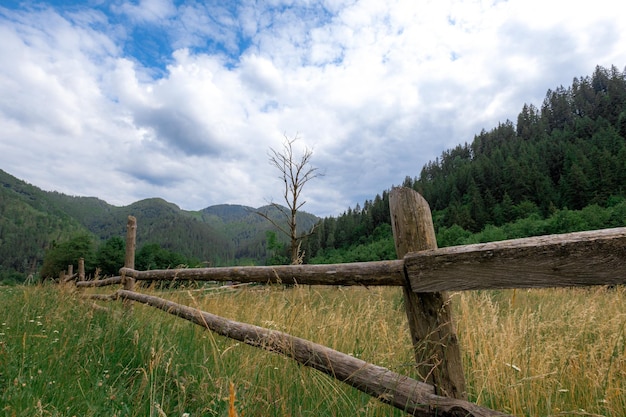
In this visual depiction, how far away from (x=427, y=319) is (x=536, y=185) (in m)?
84.6

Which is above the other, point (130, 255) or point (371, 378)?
point (130, 255)

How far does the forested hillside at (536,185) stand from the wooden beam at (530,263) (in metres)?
53.9

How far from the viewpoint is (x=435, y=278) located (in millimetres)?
1713

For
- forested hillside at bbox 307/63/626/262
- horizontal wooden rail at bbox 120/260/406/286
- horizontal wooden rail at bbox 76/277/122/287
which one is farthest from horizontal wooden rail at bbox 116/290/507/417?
forested hillside at bbox 307/63/626/262

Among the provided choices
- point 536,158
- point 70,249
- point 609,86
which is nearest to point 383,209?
point 536,158

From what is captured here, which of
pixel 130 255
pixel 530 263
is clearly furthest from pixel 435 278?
pixel 130 255

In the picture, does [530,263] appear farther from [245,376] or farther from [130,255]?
[130,255]

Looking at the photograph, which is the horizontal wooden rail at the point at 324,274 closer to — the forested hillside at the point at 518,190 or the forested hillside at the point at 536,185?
the forested hillside at the point at 518,190

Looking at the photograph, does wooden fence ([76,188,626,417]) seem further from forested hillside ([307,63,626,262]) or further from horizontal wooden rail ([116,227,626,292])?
forested hillside ([307,63,626,262])

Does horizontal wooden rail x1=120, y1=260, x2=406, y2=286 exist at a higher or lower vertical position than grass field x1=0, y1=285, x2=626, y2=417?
higher

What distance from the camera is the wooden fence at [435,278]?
1.26 m

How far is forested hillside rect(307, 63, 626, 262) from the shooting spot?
60284 mm

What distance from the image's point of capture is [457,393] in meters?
1.76

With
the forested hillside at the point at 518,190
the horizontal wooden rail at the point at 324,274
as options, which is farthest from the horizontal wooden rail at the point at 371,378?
the forested hillside at the point at 518,190
